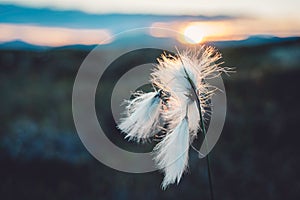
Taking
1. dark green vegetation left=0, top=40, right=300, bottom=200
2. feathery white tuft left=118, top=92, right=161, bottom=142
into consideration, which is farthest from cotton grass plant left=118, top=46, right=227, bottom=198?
dark green vegetation left=0, top=40, right=300, bottom=200

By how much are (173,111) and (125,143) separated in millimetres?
2285

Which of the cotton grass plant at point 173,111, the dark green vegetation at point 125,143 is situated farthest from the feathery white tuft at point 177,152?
the dark green vegetation at point 125,143

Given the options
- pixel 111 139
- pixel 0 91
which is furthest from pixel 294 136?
pixel 0 91

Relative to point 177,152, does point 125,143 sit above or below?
above

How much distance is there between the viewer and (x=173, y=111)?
49.1 inches

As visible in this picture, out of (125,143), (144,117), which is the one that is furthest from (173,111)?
(125,143)

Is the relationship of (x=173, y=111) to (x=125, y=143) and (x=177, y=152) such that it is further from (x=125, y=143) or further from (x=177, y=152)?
(x=125, y=143)

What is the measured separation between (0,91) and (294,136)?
1.91 m

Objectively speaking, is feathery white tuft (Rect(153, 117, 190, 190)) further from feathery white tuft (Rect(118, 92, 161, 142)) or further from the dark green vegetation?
the dark green vegetation

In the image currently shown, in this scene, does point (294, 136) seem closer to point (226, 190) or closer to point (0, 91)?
point (226, 190)

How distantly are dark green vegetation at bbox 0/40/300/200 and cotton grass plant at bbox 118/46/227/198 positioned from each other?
1984 millimetres

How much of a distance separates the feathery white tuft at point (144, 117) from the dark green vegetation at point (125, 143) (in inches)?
78.2

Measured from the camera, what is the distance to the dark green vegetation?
330 centimetres

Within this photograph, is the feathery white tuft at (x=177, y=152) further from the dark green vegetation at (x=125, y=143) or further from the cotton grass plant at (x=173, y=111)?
the dark green vegetation at (x=125, y=143)
